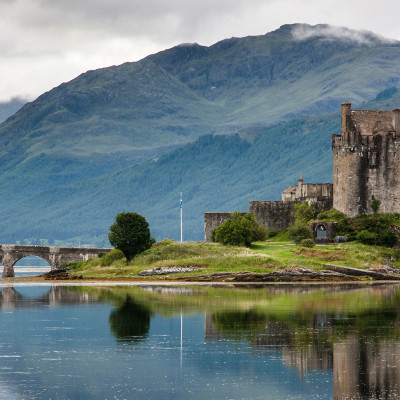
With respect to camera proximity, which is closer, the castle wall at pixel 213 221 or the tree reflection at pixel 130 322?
the tree reflection at pixel 130 322

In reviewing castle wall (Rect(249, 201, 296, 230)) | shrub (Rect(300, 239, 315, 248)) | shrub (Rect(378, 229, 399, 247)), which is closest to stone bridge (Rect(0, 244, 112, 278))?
castle wall (Rect(249, 201, 296, 230))

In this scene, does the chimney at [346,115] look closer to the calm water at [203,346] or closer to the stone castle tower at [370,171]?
the stone castle tower at [370,171]

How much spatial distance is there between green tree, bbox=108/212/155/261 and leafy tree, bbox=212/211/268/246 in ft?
25.9

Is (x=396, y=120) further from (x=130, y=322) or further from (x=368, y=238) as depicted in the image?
(x=130, y=322)

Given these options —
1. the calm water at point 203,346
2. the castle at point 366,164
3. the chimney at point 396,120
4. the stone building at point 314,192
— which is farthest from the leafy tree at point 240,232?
the calm water at point 203,346

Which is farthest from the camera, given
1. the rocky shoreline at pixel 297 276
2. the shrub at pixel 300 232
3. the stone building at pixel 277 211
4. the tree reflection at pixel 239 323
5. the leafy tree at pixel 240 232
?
the stone building at pixel 277 211

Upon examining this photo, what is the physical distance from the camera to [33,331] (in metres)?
58.4

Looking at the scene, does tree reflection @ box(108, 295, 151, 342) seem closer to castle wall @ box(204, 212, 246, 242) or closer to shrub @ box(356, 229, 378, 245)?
shrub @ box(356, 229, 378, 245)

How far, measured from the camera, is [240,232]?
354 feet

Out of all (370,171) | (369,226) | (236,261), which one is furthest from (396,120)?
(236,261)

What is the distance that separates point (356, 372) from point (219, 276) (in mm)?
50893

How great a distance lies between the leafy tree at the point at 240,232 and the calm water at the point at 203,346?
27.6 meters

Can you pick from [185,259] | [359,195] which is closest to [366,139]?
[359,195]

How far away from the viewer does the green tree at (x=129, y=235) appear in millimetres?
105938
